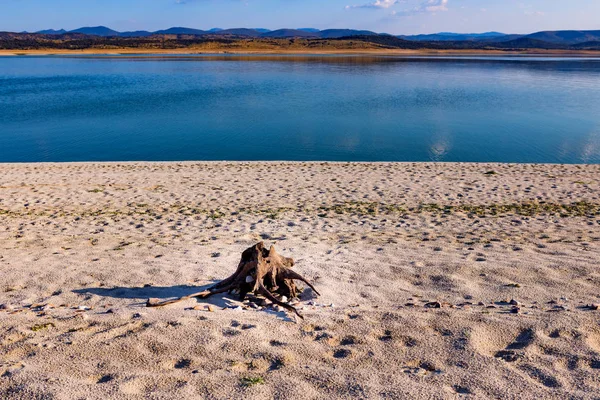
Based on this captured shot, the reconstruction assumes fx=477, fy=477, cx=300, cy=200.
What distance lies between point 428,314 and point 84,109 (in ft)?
105

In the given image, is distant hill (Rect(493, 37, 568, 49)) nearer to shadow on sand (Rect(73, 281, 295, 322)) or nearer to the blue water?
the blue water

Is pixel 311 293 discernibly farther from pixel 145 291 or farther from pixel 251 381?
pixel 251 381

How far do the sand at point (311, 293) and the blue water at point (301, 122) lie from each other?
25.6 ft

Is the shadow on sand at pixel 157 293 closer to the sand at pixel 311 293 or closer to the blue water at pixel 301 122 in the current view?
the sand at pixel 311 293

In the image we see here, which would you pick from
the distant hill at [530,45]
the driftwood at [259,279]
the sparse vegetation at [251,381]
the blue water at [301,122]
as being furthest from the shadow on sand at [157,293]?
the distant hill at [530,45]

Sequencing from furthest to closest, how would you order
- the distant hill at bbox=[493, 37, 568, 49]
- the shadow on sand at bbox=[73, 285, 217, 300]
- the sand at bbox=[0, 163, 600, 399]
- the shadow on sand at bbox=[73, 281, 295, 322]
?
1. the distant hill at bbox=[493, 37, 568, 49]
2. the shadow on sand at bbox=[73, 285, 217, 300]
3. the shadow on sand at bbox=[73, 281, 295, 322]
4. the sand at bbox=[0, 163, 600, 399]

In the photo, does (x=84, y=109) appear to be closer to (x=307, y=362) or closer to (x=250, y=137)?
(x=250, y=137)

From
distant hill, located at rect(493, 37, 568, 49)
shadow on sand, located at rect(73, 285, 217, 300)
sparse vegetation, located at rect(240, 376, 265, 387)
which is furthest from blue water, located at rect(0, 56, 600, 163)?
distant hill, located at rect(493, 37, 568, 49)

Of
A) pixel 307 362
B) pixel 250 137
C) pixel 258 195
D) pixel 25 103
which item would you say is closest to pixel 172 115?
pixel 250 137

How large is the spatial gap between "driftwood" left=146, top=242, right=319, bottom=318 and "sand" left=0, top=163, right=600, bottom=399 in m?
0.24

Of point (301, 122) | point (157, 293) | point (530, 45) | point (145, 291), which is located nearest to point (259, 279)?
point (157, 293)

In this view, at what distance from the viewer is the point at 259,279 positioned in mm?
5762

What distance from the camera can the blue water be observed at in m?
21.0

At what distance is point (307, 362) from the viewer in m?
4.16
